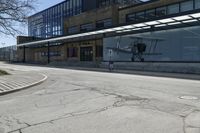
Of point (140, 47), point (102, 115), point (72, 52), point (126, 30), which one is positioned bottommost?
point (102, 115)

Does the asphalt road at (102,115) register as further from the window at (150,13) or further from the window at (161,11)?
the window at (150,13)

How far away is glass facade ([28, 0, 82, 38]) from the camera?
57.8m

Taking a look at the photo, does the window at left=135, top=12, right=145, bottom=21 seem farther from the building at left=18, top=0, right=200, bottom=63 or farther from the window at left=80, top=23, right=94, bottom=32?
the window at left=80, top=23, right=94, bottom=32

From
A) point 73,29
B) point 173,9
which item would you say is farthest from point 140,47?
point 73,29

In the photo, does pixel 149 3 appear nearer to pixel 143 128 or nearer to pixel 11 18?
pixel 11 18

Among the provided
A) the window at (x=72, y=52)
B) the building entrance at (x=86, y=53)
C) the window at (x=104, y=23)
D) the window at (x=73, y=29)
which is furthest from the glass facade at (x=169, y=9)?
the window at (x=73, y=29)

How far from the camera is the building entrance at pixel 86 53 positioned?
46500 millimetres

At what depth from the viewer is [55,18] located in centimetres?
6525

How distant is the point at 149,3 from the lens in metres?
36.4

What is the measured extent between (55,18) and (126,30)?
114 ft

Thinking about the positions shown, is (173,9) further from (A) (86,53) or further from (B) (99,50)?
(A) (86,53)

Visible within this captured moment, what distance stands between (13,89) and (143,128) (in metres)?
8.80

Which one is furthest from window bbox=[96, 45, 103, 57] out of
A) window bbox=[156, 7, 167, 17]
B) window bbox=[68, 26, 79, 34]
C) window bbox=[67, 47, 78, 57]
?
window bbox=[156, 7, 167, 17]

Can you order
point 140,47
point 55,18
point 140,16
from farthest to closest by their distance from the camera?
1. point 55,18
2. point 140,16
3. point 140,47
